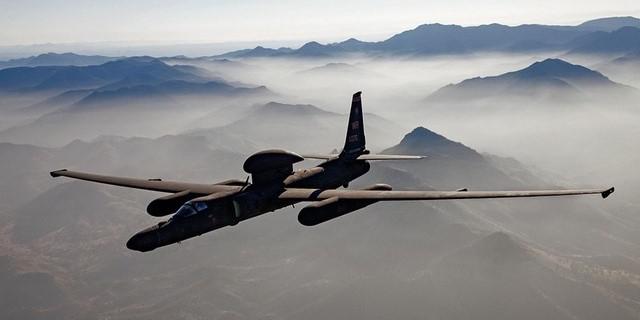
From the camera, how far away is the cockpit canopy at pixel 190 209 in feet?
109

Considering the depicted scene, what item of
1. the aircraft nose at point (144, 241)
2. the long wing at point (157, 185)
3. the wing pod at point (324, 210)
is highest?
the wing pod at point (324, 210)

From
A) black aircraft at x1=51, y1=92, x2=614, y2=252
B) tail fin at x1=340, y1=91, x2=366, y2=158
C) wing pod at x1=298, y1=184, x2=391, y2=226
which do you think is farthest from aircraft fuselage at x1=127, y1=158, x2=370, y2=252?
tail fin at x1=340, y1=91, x2=366, y2=158

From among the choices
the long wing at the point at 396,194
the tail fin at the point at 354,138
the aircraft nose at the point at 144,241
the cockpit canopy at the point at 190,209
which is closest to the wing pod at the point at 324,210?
the long wing at the point at 396,194

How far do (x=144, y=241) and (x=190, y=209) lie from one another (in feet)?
13.8

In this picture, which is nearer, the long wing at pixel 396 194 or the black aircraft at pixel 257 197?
the long wing at pixel 396 194

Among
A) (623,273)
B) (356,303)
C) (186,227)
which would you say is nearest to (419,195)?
(186,227)

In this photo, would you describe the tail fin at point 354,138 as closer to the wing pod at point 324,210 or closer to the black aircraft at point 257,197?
the black aircraft at point 257,197

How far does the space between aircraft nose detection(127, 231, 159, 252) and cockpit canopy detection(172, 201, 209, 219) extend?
→ 2.29m

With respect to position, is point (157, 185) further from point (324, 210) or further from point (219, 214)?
point (324, 210)

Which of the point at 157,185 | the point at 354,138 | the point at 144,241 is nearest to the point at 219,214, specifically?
the point at 144,241

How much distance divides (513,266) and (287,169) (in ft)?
602

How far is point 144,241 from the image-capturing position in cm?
3130

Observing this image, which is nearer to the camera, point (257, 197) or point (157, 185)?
point (257, 197)

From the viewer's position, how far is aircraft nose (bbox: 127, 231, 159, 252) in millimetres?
31031
